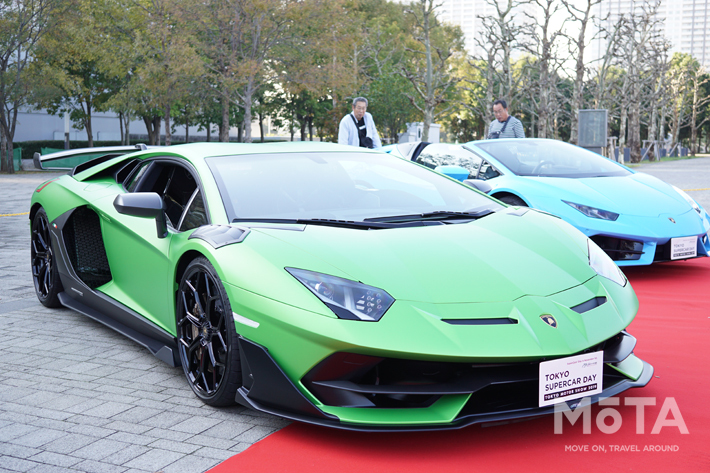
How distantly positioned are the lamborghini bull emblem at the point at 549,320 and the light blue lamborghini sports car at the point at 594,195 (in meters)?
2.20

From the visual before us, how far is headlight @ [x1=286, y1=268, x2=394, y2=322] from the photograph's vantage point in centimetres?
263

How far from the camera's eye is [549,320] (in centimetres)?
269

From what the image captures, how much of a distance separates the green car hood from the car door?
66 centimetres

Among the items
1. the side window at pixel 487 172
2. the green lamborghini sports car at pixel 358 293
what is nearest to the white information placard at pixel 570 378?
the green lamborghini sports car at pixel 358 293

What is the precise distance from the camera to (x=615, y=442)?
278 centimetres

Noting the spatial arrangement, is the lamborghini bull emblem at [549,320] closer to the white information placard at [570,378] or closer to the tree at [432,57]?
the white information placard at [570,378]

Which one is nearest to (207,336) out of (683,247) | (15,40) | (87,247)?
(87,247)

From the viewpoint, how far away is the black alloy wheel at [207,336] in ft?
9.85

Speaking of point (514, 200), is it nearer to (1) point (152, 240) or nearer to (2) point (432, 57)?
(1) point (152, 240)

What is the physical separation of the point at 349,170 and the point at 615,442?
201 centimetres

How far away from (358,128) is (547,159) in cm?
278

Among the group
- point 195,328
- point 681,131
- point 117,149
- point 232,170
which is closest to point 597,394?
point 195,328

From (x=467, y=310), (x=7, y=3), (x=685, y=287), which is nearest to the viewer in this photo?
(x=467, y=310)

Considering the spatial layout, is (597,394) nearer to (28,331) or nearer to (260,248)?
(260,248)
